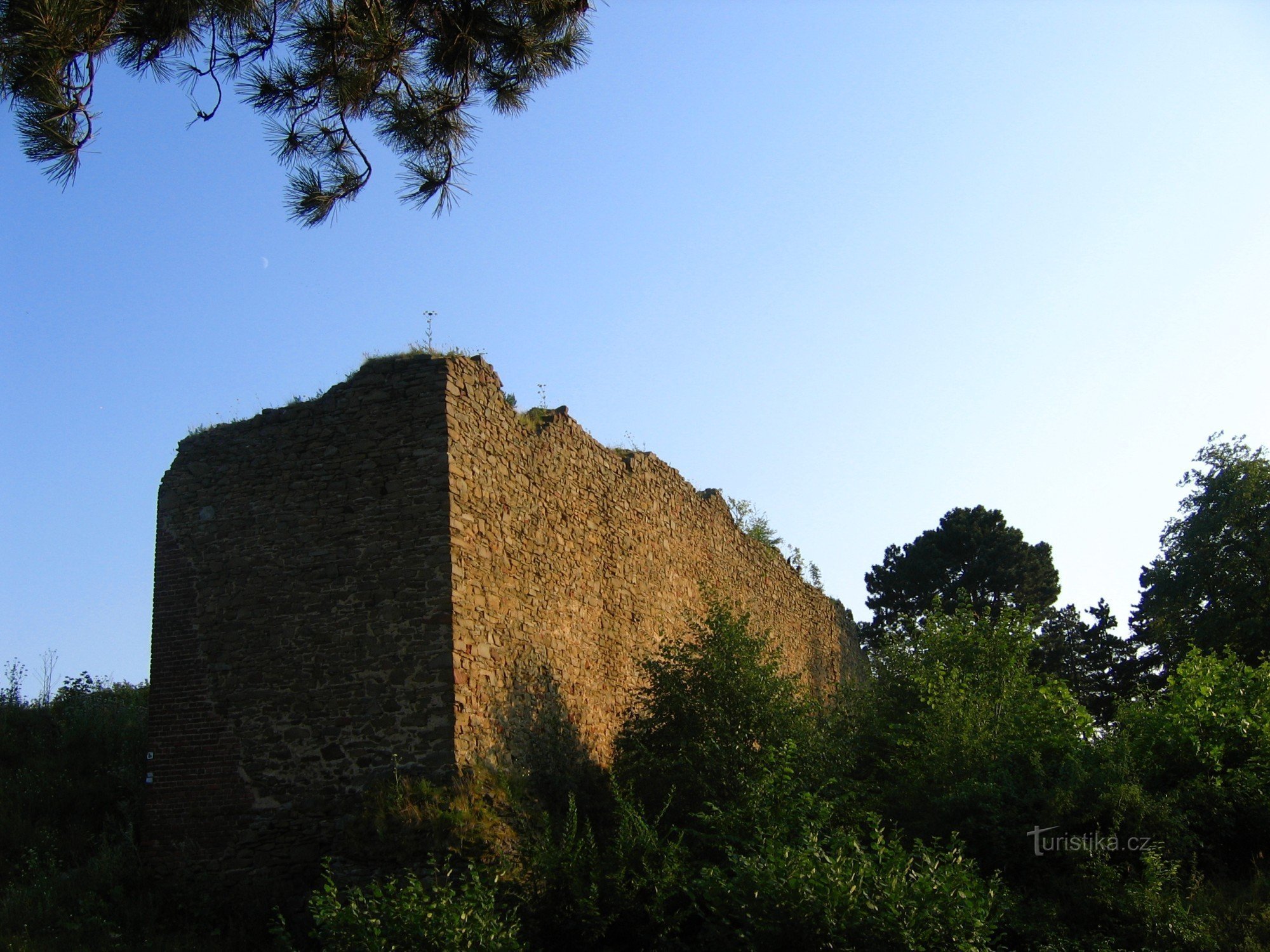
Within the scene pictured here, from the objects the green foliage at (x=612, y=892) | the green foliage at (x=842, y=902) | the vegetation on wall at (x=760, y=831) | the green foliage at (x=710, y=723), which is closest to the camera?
the green foliage at (x=842, y=902)

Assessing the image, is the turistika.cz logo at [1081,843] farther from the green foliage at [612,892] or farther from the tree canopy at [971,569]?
the tree canopy at [971,569]

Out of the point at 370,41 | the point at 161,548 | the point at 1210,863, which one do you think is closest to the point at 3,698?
the point at 161,548

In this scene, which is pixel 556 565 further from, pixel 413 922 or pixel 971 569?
pixel 971 569

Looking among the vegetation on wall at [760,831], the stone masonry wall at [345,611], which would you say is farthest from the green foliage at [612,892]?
the stone masonry wall at [345,611]

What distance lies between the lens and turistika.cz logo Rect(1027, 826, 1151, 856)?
10.0 meters

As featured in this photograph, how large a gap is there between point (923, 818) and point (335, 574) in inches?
256

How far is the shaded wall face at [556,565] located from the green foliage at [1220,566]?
11853 millimetres

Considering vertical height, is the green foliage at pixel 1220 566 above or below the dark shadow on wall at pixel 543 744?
above

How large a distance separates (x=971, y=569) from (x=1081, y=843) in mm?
25432

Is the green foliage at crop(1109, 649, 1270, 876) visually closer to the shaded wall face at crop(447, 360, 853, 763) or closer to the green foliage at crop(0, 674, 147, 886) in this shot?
the shaded wall face at crop(447, 360, 853, 763)

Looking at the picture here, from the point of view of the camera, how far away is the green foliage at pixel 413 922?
299 inches

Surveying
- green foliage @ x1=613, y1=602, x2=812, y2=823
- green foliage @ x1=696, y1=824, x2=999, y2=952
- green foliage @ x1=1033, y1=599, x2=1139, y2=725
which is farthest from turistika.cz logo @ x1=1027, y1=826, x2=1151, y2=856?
green foliage @ x1=1033, y1=599, x2=1139, y2=725

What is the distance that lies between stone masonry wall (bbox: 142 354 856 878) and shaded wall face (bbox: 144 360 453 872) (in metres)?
0.02

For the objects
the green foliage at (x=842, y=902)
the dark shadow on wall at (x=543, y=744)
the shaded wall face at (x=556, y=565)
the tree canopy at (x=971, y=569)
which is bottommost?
the green foliage at (x=842, y=902)
